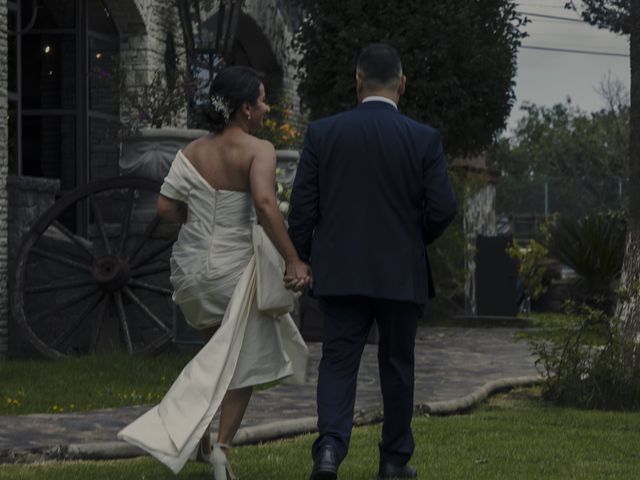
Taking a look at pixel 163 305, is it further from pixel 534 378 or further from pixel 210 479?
pixel 210 479

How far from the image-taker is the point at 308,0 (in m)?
17.7

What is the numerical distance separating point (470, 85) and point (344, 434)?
11881 millimetres

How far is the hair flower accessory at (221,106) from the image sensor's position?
6.42 m

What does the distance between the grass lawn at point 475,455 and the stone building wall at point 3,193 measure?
542cm

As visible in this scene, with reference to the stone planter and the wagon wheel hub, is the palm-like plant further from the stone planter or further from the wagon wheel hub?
the wagon wheel hub

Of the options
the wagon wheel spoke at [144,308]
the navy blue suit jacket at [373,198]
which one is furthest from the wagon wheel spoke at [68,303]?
the navy blue suit jacket at [373,198]

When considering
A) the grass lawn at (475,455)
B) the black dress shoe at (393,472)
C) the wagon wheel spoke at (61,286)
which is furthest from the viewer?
the wagon wheel spoke at (61,286)

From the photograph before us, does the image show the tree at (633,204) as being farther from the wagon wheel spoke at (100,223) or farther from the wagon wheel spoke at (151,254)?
the wagon wheel spoke at (100,223)

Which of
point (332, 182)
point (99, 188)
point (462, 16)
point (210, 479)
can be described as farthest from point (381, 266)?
point (462, 16)

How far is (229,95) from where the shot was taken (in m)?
6.42

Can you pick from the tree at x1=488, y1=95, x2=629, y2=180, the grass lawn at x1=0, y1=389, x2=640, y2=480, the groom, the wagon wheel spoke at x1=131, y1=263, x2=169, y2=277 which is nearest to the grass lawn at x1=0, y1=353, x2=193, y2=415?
the wagon wheel spoke at x1=131, y1=263, x2=169, y2=277

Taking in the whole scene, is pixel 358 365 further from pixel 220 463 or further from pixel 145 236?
pixel 145 236

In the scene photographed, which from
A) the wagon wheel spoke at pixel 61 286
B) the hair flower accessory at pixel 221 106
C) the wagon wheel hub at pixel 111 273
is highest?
the hair flower accessory at pixel 221 106

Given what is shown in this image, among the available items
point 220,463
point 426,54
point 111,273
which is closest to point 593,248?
point 426,54
